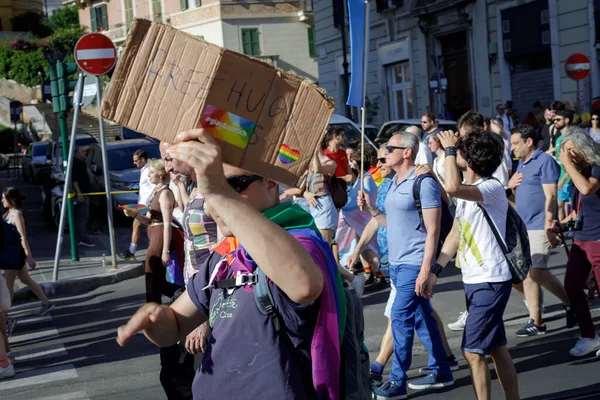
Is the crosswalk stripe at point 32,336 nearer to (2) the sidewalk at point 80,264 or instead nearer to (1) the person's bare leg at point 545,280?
(2) the sidewalk at point 80,264

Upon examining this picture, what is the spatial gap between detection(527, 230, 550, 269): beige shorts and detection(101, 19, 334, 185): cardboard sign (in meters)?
5.54

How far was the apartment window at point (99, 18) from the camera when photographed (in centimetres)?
6631

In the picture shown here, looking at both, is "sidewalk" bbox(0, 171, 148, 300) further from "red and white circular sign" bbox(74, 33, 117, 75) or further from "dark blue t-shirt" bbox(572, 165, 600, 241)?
"dark blue t-shirt" bbox(572, 165, 600, 241)

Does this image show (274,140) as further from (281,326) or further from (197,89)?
(281,326)

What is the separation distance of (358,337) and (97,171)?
17.5 meters

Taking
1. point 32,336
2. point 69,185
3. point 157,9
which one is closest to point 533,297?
point 32,336

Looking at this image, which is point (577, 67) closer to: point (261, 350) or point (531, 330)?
point (531, 330)

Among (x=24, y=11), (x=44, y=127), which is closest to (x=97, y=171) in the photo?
(x=44, y=127)

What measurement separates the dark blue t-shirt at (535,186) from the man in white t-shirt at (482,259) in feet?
8.23

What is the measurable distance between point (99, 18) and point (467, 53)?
42717 millimetres

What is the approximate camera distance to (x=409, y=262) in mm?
6305

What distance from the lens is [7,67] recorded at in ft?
187

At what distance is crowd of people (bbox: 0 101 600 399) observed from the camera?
2.84m

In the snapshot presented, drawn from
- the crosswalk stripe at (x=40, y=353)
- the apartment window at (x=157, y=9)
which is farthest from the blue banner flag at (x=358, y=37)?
the apartment window at (x=157, y=9)
